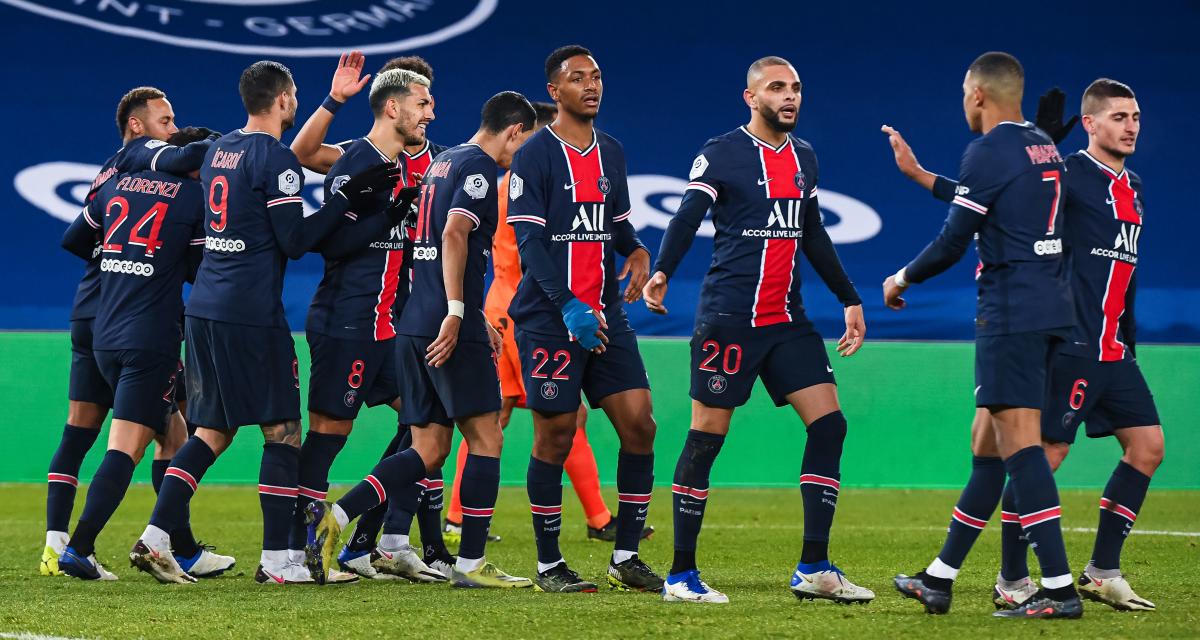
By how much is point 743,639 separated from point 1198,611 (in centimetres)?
178

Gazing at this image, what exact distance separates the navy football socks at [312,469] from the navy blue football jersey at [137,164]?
1320mm

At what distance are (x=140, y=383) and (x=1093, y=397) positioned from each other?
400 centimetres

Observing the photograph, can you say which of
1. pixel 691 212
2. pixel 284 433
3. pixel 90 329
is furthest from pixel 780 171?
pixel 90 329

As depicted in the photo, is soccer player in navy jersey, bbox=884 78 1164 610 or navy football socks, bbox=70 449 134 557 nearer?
soccer player in navy jersey, bbox=884 78 1164 610

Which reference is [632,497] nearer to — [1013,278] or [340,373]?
[340,373]

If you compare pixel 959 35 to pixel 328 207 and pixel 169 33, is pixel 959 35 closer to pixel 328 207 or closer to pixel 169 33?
pixel 169 33

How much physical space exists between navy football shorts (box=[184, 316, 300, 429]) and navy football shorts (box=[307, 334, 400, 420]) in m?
0.17

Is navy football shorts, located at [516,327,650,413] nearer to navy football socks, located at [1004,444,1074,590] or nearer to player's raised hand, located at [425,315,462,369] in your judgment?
player's raised hand, located at [425,315,462,369]

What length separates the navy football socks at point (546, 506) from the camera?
19.3 ft

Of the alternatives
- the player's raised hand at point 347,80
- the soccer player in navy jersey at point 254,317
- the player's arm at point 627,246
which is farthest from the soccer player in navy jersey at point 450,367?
the player's raised hand at point 347,80

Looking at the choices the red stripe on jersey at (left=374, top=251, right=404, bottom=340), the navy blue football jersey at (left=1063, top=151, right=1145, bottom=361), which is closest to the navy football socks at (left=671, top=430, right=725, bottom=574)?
the navy blue football jersey at (left=1063, top=151, right=1145, bottom=361)

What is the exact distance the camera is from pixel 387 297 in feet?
20.9

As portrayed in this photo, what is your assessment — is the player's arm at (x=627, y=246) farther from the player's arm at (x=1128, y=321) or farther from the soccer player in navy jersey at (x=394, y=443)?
the player's arm at (x=1128, y=321)

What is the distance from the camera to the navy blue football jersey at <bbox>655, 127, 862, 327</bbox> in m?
5.53
